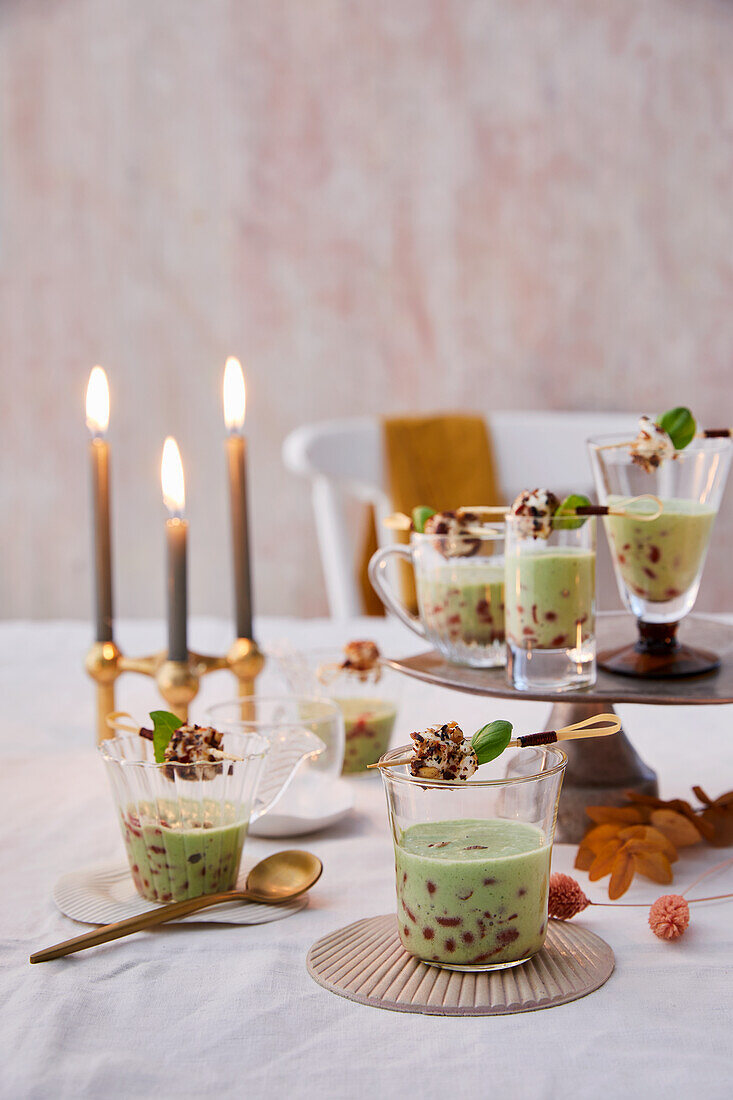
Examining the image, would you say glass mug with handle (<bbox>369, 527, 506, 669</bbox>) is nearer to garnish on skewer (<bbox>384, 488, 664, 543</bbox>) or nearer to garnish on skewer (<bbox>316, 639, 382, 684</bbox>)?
garnish on skewer (<bbox>384, 488, 664, 543</bbox>)

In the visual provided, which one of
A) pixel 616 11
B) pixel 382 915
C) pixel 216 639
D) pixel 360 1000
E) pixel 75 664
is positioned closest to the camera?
pixel 360 1000

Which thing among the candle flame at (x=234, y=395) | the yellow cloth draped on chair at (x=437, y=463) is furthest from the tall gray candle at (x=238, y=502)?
the yellow cloth draped on chair at (x=437, y=463)

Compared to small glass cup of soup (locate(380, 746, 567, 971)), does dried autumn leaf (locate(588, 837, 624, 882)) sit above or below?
below

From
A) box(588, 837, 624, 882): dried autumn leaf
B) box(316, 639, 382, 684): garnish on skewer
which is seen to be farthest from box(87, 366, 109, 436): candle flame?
box(588, 837, 624, 882): dried autumn leaf

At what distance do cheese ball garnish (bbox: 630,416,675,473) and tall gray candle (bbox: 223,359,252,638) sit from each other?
42cm

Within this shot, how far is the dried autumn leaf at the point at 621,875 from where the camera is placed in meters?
0.69

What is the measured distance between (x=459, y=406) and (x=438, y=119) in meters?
0.79

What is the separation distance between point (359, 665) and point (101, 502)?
0.34 meters

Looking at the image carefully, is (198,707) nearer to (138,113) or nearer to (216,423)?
(216,423)

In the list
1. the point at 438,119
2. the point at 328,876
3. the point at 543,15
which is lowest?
the point at 328,876

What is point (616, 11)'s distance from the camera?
2.78 meters

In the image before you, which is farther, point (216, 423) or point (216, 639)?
point (216, 423)

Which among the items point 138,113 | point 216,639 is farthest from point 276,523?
point 216,639

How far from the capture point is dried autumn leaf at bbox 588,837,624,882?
71cm
